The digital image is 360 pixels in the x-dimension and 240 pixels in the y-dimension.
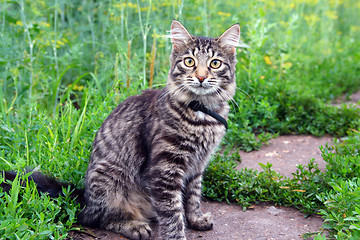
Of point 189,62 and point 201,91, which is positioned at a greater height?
point 189,62

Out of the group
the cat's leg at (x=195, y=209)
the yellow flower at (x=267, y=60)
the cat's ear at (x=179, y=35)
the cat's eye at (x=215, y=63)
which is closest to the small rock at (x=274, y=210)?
the cat's leg at (x=195, y=209)

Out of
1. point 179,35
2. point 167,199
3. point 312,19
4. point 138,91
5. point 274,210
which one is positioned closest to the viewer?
point 167,199

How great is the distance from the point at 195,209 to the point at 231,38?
1568 millimetres

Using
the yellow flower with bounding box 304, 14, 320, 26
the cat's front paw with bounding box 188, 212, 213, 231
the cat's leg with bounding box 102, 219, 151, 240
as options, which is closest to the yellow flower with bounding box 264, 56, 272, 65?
the yellow flower with bounding box 304, 14, 320, 26

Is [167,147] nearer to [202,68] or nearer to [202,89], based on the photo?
→ [202,89]

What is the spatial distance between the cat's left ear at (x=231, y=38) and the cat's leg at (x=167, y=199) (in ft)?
3.93

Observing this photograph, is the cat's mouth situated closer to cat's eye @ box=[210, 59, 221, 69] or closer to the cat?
the cat

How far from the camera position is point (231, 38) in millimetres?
3277

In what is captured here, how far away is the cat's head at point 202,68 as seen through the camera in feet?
9.78

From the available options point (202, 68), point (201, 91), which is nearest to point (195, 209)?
point (201, 91)

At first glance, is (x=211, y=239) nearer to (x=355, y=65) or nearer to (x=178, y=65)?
(x=178, y=65)

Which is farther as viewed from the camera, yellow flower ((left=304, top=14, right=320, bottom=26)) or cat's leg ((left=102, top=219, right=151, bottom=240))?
yellow flower ((left=304, top=14, right=320, bottom=26))

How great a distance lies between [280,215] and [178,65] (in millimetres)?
1634

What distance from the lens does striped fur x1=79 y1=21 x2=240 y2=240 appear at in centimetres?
288
